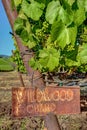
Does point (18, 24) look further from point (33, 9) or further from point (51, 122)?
point (51, 122)

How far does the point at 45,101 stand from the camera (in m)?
2.42

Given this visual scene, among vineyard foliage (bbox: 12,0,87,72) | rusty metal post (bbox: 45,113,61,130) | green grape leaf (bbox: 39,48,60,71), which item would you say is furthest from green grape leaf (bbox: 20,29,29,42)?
rusty metal post (bbox: 45,113,61,130)

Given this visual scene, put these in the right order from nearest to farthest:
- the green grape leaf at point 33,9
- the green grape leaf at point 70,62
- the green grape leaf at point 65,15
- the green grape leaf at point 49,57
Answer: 1. the green grape leaf at point 65,15
2. the green grape leaf at point 33,9
3. the green grape leaf at point 49,57
4. the green grape leaf at point 70,62

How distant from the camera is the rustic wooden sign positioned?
7.91 ft

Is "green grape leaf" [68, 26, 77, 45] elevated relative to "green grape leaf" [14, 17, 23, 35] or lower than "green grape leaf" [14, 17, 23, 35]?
lower

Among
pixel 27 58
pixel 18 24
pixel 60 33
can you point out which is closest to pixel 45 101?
pixel 27 58

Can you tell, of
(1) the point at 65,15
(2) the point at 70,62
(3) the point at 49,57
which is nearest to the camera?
(1) the point at 65,15

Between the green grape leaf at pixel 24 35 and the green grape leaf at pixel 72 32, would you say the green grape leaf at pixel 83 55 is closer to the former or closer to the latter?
the green grape leaf at pixel 72 32

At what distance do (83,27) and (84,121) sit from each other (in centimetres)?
439

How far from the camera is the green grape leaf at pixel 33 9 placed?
7.04ft

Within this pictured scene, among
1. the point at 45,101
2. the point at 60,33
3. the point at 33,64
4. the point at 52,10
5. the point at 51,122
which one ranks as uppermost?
the point at 52,10

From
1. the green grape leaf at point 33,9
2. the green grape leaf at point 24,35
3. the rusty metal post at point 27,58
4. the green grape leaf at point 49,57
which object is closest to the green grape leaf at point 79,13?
the green grape leaf at point 33,9

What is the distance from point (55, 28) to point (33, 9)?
28 cm

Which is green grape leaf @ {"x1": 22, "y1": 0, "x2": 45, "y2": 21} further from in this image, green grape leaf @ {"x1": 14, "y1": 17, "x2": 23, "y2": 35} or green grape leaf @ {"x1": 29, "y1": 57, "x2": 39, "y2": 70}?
green grape leaf @ {"x1": 29, "y1": 57, "x2": 39, "y2": 70}
